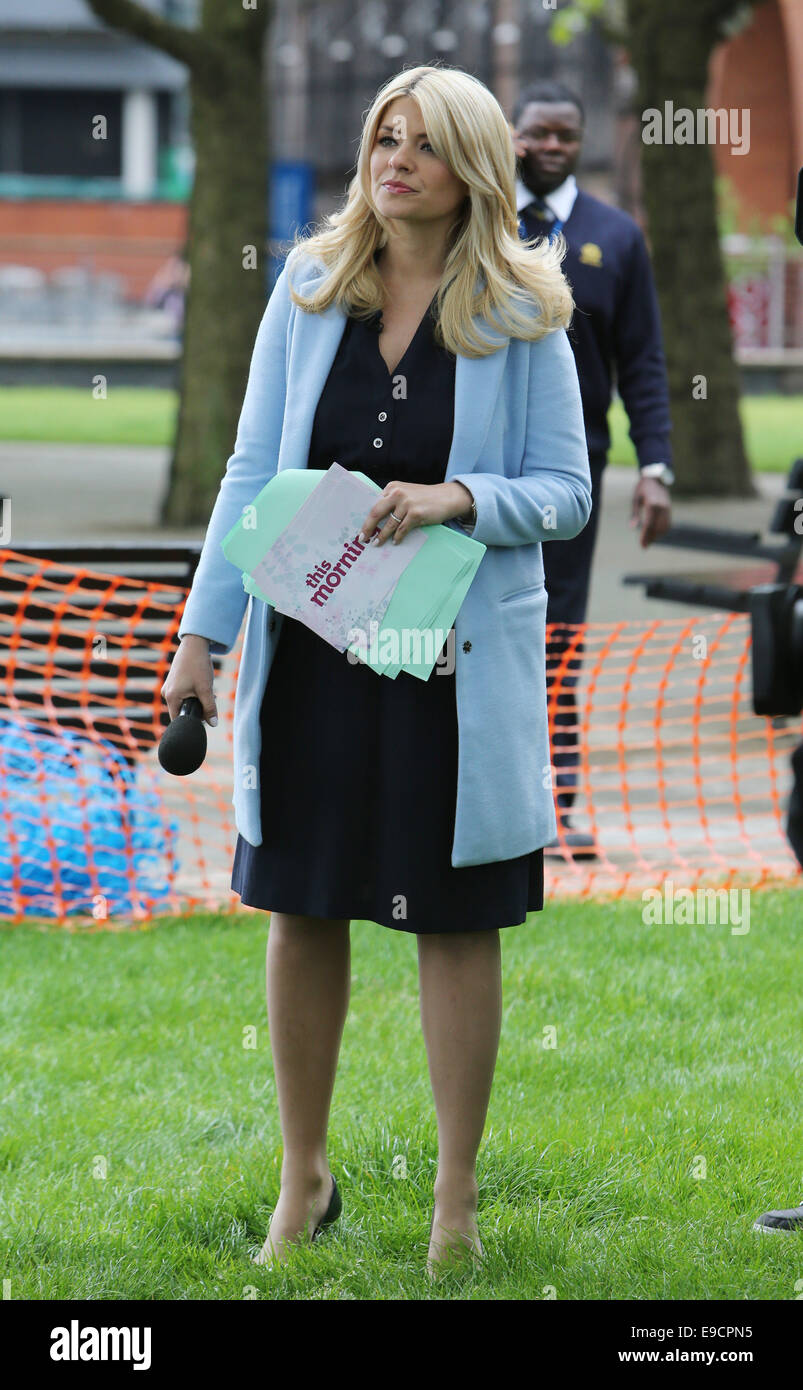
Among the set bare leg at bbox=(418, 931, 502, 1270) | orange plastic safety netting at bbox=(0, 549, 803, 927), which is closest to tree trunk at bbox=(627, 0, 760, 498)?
orange plastic safety netting at bbox=(0, 549, 803, 927)

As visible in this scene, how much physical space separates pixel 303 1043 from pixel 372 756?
1.72 feet

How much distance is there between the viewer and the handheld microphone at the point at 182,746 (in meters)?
2.90

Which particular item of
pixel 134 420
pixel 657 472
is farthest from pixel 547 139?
pixel 134 420

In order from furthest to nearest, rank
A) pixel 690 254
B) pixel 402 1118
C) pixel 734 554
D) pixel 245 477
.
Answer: pixel 690 254 → pixel 734 554 → pixel 402 1118 → pixel 245 477

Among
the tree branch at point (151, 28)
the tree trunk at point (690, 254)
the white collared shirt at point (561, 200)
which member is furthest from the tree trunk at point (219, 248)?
the white collared shirt at point (561, 200)

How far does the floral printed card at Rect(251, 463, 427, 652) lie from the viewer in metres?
2.87

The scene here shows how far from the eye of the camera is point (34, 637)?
21.5 ft

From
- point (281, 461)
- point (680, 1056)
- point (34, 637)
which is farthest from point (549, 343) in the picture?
point (34, 637)

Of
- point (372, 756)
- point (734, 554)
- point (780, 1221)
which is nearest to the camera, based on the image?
point (372, 756)

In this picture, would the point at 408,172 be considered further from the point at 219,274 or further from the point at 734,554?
the point at 219,274

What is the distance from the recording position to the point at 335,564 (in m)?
2.90

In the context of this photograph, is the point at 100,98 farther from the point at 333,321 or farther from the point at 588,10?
the point at 333,321

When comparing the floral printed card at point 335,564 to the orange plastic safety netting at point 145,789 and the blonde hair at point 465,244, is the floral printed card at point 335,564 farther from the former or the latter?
the orange plastic safety netting at point 145,789

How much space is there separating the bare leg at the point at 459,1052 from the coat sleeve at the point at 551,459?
0.67 m
